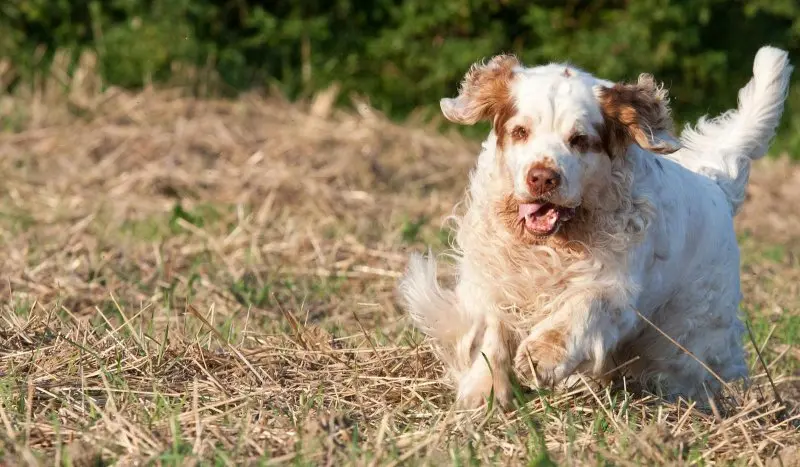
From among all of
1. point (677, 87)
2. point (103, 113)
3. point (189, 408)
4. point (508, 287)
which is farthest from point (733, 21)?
point (189, 408)

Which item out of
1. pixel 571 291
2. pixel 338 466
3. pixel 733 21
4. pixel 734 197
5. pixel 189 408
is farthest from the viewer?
pixel 733 21

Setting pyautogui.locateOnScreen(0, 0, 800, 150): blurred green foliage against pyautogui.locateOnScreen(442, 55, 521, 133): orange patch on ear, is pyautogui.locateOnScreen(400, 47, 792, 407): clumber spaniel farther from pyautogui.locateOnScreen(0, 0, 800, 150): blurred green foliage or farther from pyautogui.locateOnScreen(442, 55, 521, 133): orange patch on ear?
pyautogui.locateOnScreen(0, 0, 800, 150): blurred green foliage

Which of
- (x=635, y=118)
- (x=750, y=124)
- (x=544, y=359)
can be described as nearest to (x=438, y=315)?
(x=544, y=359)

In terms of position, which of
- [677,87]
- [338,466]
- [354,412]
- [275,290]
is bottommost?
[677,87]

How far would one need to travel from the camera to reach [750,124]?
15.9 ft

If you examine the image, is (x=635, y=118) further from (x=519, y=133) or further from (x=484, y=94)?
(x=484, y=94)

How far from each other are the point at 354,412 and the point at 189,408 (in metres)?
0.43

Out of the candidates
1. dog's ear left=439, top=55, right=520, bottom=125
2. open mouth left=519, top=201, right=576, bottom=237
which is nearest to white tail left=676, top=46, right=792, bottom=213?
dog's ear left=439, top=55, right=520, bottom=125

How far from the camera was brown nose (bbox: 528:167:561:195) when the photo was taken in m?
3.37

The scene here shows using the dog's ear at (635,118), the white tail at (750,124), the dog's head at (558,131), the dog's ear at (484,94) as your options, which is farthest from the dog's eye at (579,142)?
the white tail at (750,124)

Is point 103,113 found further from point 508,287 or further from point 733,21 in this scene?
point 508,287

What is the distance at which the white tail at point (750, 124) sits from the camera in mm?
4773

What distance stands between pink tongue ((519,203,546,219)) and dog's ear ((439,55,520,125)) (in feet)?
0.93

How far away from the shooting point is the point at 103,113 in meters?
8.92
